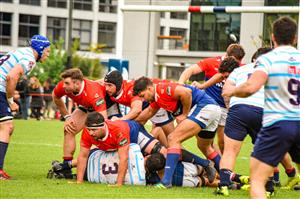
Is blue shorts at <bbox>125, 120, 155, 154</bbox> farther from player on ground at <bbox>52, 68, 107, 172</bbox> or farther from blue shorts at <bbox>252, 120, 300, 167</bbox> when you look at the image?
blue shorts at <bbox>252, 120, 300, 167</bbox>

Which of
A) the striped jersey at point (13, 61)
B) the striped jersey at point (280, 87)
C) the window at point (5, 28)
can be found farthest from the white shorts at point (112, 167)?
the window at point (5, 28)

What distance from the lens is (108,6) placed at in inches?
3039

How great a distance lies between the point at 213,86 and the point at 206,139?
1.54 m

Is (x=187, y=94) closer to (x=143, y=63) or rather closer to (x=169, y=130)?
(x=169, y=130)

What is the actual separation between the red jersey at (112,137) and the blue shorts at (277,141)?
151 inches

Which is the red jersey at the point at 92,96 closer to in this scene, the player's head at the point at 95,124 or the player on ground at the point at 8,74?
the player on ground at the point at 8,74

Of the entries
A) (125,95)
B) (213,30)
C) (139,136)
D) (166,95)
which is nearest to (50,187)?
(139,136)

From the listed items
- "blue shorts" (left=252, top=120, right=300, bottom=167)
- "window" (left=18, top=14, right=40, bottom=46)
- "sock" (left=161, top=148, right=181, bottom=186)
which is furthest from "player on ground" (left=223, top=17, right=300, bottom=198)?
"window" (left=18, top=14, right=40, bottom=46)

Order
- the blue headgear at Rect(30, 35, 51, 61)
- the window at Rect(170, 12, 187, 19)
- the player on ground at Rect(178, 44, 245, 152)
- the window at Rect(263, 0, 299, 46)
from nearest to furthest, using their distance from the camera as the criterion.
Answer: the blue headgear at Rect(30, 35, 51, 61) < the player on ground at Rect(178, 44, 245, 152) < the window at Rect(263, 0, 299, 46) < the window at Rect(170, 12, 187, 19)

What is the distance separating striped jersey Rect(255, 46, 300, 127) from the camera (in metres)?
7.86

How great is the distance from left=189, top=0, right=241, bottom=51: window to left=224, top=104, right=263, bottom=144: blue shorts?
31.9m

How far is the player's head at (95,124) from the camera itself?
11078 millimetres

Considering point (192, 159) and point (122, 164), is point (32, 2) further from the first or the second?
point (122, 164)

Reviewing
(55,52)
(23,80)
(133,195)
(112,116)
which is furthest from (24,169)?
(55,52)
